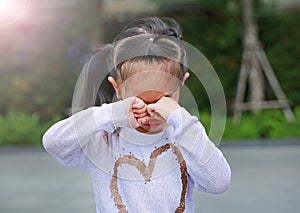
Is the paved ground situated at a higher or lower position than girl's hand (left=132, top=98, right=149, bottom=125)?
lower

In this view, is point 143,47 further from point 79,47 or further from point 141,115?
point 79,47

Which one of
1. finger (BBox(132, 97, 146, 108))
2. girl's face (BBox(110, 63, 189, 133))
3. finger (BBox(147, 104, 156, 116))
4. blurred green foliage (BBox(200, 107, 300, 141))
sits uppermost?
girl's face (BBox(110, 63, 189, 133))

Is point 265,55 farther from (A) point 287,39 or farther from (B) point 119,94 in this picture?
(B) point 119,94

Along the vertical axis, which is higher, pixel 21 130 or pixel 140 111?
pixel 21 130

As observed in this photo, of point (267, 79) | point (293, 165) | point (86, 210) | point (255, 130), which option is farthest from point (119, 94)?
point (267, 79)

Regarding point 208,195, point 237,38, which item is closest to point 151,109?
point 208,195

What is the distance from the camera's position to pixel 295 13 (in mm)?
7887

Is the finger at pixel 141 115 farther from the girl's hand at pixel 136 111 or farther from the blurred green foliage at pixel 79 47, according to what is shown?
the blurred green foliage at pixel 79 47

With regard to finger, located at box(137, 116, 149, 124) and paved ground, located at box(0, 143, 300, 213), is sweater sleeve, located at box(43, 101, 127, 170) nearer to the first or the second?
finger, located at box(137, 116, 149, 124)

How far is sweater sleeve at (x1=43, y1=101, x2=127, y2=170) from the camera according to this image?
1128 mm

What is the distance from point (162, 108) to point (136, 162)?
0.61ft

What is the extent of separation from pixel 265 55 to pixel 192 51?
660 cm

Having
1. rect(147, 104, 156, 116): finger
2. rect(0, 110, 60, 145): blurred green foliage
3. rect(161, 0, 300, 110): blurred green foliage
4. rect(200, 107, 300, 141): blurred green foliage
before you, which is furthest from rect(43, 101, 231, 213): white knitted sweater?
rect(161, 0, 300, 110): blurred green foliage

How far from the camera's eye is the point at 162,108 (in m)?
1.07
